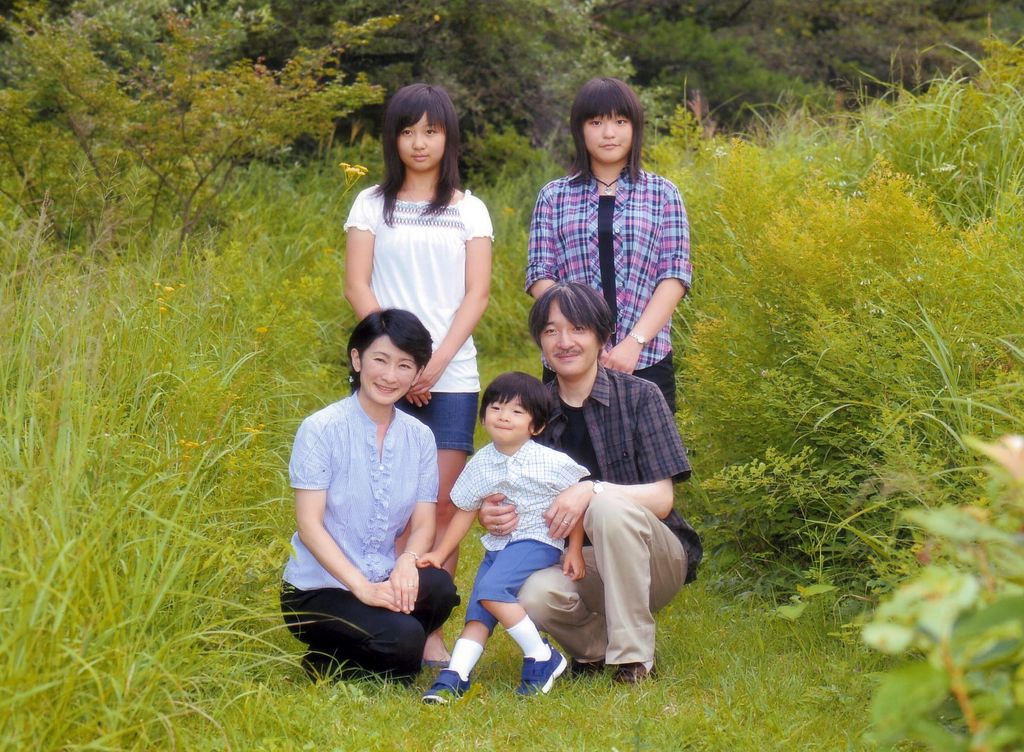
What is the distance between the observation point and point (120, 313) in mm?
4547

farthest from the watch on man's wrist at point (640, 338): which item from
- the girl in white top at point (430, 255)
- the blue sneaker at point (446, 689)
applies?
the blue sneaker at point (446, 689)

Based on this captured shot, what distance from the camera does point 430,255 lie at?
4.25 metres

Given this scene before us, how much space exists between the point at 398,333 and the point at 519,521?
649mm

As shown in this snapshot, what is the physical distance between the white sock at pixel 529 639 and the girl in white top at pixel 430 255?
724 mm

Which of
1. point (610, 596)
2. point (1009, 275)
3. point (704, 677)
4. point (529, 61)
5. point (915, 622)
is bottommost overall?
point (704, 677)

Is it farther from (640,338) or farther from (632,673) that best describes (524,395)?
(632,673)

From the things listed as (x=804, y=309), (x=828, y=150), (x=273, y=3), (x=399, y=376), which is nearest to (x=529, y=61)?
(x=273, y=3)

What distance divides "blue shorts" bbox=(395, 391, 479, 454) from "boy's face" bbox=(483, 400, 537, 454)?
48cm

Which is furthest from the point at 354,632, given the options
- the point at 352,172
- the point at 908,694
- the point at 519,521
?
the point at 908,694

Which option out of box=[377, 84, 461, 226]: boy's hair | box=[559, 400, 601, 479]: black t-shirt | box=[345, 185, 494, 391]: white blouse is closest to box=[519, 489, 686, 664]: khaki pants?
box=[559, 400, 601, 479]: black t-shirt

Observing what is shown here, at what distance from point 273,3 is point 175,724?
8.89m

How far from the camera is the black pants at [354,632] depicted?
12.0 ft

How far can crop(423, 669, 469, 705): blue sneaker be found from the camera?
→ 349 centimetres

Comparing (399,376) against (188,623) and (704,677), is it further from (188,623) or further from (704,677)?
(704,677)
